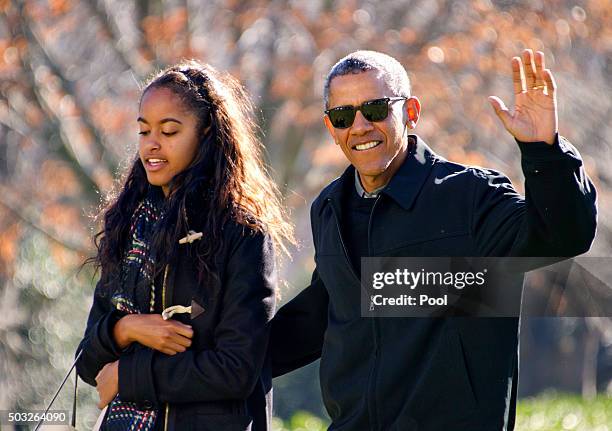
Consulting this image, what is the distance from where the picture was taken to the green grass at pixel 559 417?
20.7 ft

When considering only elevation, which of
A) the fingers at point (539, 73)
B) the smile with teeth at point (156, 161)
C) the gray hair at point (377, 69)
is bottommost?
the fingers at point (539, 73)

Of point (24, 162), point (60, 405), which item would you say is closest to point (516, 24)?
point (24, 162)

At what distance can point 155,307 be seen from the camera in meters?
3.55

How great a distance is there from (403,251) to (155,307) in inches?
33.9

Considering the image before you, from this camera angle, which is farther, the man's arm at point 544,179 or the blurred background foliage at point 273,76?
the blurred background foliage at point 273,76

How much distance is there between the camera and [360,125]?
3.41 metres

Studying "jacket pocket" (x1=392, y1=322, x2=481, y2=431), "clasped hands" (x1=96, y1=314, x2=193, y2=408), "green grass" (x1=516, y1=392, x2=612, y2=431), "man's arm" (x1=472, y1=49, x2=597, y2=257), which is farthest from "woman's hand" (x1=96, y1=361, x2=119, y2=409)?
"green grass" (x1=516, y1=392, x2=612, y2=431)

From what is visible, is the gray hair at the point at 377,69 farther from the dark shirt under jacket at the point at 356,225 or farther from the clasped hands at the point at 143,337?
the clasped hands at the point at 143,337

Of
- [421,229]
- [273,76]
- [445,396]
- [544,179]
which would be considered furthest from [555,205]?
[273,76]

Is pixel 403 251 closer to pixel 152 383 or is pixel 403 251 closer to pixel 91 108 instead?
pixel 152 383

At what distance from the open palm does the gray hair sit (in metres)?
0.55

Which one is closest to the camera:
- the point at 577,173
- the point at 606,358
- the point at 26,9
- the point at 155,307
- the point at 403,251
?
the point at 577,173

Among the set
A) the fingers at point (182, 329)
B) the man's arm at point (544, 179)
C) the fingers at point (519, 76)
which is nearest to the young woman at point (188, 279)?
the fingers at point (182, 329)

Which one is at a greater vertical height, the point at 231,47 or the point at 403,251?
the point at 231,47
